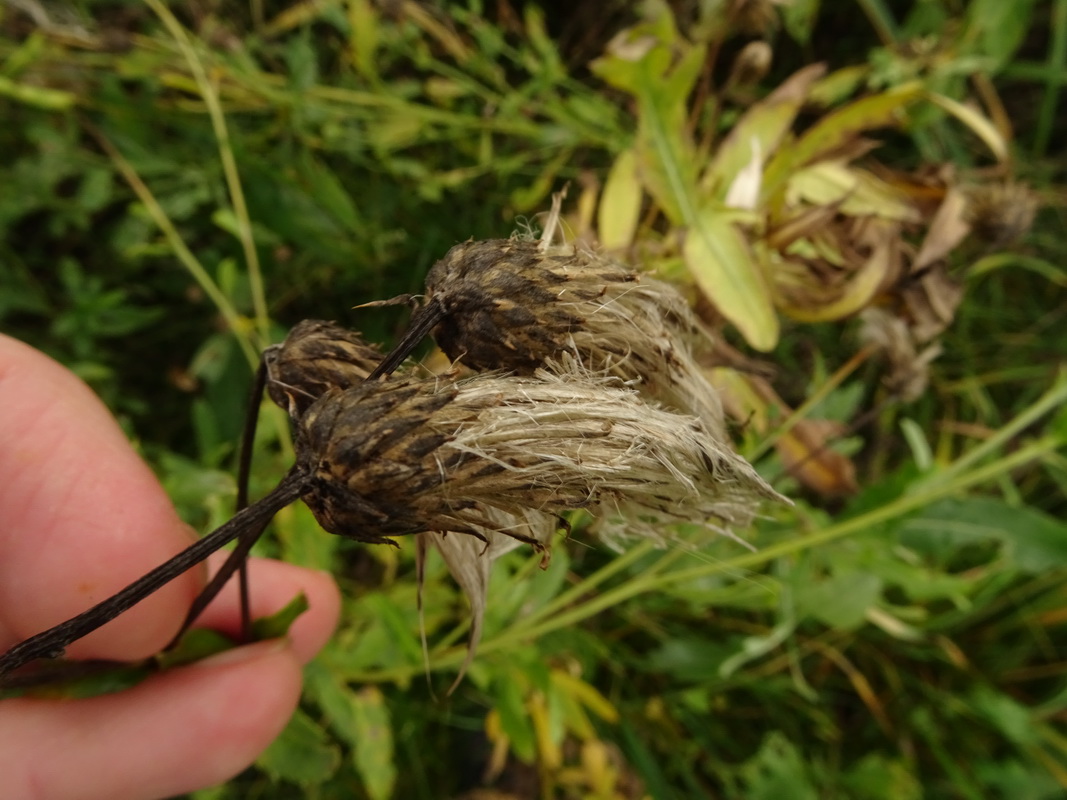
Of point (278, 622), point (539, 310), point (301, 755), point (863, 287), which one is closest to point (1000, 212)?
point (863, 287)

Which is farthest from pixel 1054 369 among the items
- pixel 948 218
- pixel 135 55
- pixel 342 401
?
pixel 135 55

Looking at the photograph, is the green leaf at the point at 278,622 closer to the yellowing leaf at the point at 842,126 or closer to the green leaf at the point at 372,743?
the green leaf at the point at 372,743

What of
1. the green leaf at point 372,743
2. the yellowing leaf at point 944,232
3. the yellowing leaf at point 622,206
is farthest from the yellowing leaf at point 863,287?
the green leaf at point 372,743

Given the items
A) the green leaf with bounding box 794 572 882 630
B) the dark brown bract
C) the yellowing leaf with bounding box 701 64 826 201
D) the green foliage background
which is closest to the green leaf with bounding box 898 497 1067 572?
the green foliage background

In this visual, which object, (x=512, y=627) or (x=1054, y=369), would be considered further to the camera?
(x=1054, y=369)

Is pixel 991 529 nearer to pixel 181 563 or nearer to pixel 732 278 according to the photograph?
pixel 732 278

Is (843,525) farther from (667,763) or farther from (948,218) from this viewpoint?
(667,763)
